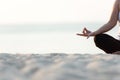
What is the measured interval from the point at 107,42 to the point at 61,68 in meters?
3.32

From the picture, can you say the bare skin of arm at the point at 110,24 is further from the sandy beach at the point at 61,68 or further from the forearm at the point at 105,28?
the sandy beach at the point at 61,68

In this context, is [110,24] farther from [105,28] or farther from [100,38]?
[100,38]

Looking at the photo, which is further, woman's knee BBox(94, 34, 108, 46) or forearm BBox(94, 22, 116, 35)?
woman's knee BBox(94, 34, 108, 46)

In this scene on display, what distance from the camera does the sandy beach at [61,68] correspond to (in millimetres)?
1544

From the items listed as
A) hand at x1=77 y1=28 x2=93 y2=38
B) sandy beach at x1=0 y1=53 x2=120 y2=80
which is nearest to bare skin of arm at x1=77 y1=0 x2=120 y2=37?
hand at x1=77 y1=28 x2=93 y2=38

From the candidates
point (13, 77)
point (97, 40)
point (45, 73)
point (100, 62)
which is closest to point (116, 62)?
point (100, 62)

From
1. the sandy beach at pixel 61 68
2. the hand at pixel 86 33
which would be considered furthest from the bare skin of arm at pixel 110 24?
the sandy beach at pixel 61 68

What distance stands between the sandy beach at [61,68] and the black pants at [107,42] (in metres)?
3.05

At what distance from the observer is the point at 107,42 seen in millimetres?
4906

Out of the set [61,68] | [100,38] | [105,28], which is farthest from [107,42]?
A: [61,68]

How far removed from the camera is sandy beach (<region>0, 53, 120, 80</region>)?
1544 millimetres

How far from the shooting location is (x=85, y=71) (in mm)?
1597

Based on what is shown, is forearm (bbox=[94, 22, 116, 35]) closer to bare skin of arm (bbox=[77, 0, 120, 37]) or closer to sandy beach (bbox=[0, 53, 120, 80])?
bare skin of arm (bbox=[77, 0, 120, 37])

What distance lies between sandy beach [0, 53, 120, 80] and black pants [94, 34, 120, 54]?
10.0ft
